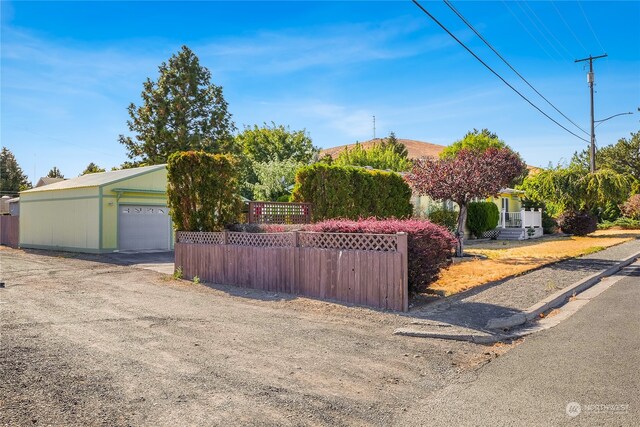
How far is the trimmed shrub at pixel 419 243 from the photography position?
342 inches

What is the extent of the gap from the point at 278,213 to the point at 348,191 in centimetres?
424

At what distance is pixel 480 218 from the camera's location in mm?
27812

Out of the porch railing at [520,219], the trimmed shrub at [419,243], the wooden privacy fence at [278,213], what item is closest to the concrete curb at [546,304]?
the trimmed shrub at [419,243]

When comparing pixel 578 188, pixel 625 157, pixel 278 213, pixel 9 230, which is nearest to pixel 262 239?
pixel 278 213

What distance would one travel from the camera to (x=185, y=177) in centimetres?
1288

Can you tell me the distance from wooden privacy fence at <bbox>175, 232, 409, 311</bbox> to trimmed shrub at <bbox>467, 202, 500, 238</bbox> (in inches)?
764

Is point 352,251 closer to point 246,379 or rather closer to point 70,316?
point 246,379

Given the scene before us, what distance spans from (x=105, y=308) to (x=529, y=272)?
10.9 metres

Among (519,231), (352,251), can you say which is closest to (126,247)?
(352,251)

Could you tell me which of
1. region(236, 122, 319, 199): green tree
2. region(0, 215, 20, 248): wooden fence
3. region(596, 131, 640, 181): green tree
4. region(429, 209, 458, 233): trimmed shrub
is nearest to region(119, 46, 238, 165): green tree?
region(236, 122, 319, 199): green tree

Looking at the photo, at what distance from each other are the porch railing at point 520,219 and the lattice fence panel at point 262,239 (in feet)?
78.3

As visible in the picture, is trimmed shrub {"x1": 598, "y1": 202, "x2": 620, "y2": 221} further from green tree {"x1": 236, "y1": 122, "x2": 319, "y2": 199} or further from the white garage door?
the white garage door

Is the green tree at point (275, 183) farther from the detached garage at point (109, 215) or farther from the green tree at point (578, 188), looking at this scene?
the green tree at point (578, 188)

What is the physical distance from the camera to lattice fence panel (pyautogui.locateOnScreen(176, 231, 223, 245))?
11814mm
